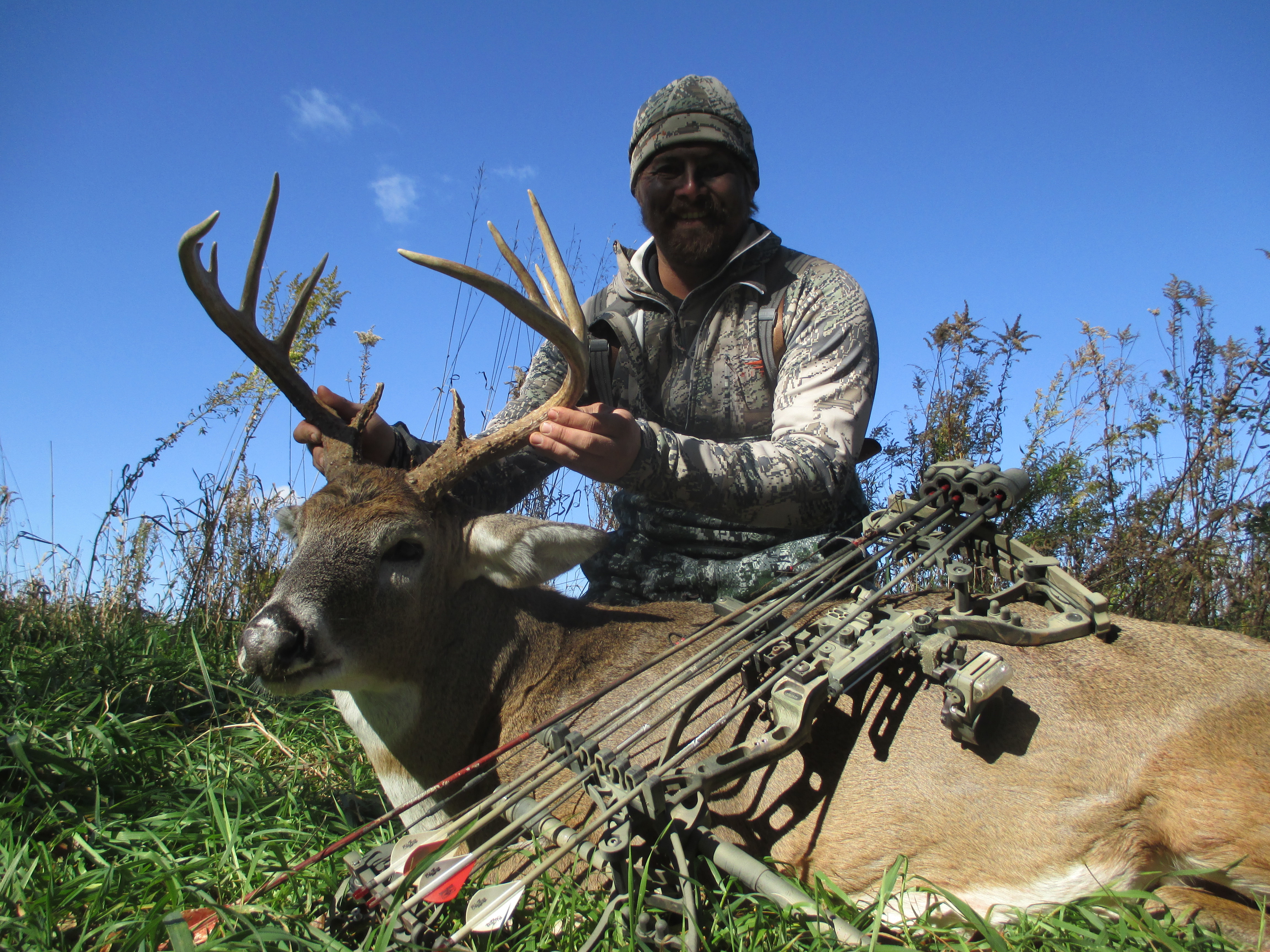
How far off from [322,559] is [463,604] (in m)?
0.57

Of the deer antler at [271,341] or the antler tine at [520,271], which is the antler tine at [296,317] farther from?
the antler tine at [520,271]

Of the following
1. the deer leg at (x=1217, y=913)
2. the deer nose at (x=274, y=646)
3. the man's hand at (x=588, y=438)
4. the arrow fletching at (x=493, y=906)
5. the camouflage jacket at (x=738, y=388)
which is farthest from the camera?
the camouflage jacket at (x=738, y=388)

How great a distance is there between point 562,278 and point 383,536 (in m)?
1.15

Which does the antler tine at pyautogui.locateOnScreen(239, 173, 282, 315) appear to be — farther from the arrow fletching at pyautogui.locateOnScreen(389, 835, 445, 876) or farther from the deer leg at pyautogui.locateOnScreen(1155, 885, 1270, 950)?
the deer leg at pyautogui.locateOnScreen(1155, 885, 1270, 950)

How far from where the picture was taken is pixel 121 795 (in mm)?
2922

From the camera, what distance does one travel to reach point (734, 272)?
4379mm

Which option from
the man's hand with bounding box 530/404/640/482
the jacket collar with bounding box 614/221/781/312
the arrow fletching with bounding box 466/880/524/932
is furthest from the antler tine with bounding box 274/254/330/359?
the arrow fletching with bounding box 466/880/524/932

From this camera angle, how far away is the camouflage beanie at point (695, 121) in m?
4.38

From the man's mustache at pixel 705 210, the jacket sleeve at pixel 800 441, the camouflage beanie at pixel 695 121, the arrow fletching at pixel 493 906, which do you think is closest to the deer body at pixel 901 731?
the jacket sleeve at pixel 800 441

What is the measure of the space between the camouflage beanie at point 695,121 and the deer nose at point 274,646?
10.4 ft

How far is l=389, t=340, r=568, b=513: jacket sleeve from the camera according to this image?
383cm

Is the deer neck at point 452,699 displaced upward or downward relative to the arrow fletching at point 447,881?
upward

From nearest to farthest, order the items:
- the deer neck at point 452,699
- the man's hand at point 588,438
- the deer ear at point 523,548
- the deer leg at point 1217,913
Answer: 1. the deer leg at point 1217,913
2. the man's hand at point 588,438
3. the deer neck at point 452,699
4. the deer ear at point 523,548

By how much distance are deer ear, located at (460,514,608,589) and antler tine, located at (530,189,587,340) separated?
722 mm
